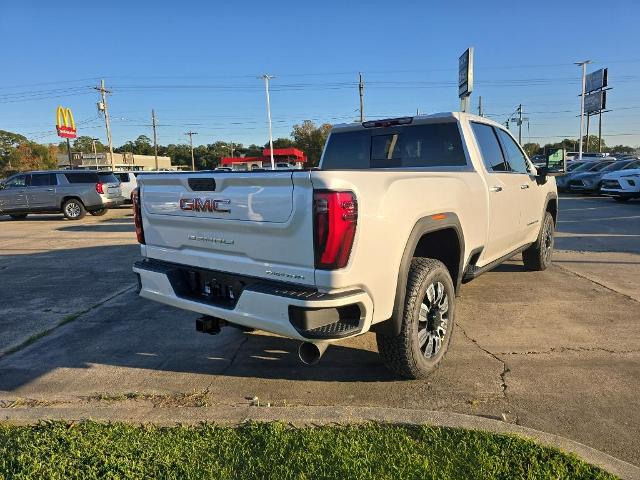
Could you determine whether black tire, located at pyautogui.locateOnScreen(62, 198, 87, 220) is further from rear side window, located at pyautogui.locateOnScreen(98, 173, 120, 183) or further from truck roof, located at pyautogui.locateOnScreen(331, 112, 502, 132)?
truck roof, located at pyautogui.locateOnScreen(331, 112, 502, 132)

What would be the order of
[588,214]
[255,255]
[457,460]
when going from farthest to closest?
[588,214] < [255,255] < [457,460]

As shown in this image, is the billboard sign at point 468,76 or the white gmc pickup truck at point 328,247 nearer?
the white gmc pickup truck at point 328,247

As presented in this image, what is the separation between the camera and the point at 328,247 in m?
2.71

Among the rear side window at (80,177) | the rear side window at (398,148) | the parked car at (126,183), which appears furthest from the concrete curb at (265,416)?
the parked car at (126,183)

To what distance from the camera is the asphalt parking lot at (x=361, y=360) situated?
333cm

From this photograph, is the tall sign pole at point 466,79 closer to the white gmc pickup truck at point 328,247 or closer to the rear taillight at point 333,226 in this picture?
the white gmc pickup truck at point 328,247

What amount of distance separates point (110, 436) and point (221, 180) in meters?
1.71

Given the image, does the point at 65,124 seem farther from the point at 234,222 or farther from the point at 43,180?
the point at 234,222

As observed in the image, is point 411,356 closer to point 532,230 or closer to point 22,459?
point 22,459

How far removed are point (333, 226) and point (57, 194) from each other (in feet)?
57.4

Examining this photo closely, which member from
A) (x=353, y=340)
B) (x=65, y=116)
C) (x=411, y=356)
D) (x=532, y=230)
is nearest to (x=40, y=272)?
(x=353, y=340)

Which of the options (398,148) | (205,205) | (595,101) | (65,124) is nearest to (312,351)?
(205,205)

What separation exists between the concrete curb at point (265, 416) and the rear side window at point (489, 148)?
8.88 ft

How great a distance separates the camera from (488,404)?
10.8 ft
